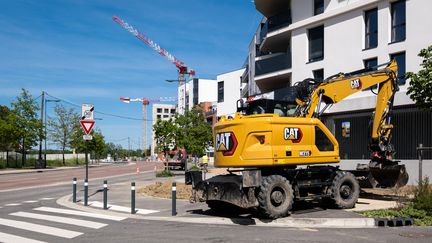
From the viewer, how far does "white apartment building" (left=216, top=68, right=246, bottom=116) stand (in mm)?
81750

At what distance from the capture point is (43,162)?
5553 cm

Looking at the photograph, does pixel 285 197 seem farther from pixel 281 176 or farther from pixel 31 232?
pixel 31 232

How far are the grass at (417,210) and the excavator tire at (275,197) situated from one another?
216cm

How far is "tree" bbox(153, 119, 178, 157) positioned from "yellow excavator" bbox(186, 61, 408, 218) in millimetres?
20880

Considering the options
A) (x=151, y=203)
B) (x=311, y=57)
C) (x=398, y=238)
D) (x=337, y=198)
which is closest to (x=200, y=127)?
(x=311, y=57)

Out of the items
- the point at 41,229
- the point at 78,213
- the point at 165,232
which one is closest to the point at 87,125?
the point at 78,213

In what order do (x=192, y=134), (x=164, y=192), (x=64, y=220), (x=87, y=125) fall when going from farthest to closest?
(x=192, y=134) → (x=164, y=192) → (x=87, y=125) → (x=64, y=220)

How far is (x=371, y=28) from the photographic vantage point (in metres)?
27.5

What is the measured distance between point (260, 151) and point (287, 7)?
91.3 ft

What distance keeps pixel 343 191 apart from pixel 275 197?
281 centimetres

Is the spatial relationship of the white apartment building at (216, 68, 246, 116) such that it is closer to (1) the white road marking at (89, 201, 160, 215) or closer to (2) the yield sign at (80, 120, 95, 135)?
(2) the yield sign at (80, 120, 95, 135)

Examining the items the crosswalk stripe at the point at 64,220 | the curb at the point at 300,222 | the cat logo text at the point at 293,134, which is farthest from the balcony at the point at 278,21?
the crosswalk stripe at the point at 64,220

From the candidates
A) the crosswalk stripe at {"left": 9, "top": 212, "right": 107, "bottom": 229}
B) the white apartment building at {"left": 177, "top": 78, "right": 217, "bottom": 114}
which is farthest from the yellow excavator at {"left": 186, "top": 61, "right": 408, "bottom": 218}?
the white apartment building at {"left": 177, "top": 78, "right": 217, "bottom": 114}

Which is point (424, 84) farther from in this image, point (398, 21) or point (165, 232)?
point (398, 21)
